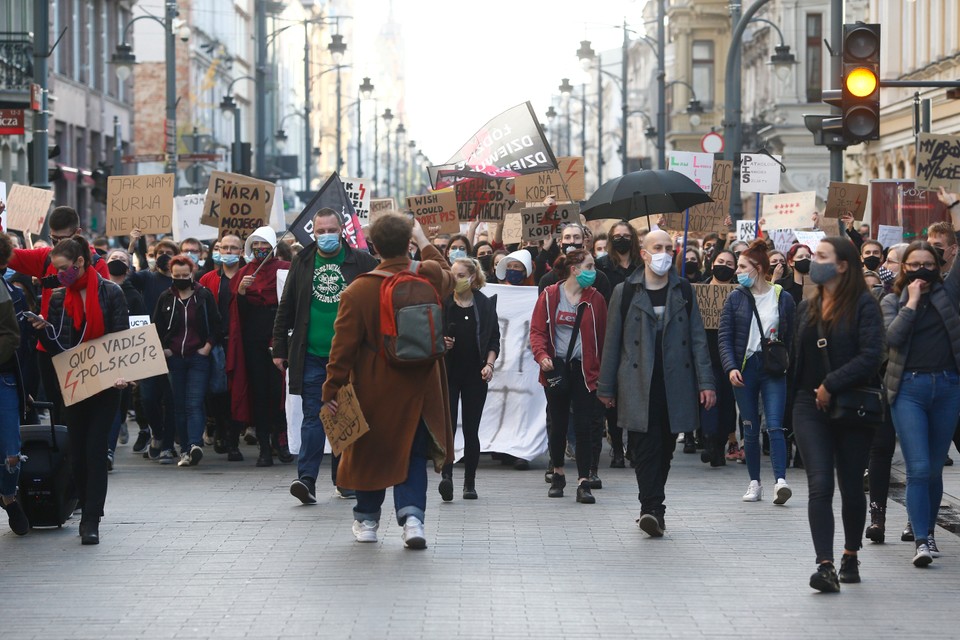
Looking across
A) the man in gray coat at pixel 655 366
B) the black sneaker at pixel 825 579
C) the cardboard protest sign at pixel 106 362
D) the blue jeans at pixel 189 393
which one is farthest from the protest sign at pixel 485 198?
the black sneaker at pixel 825 579

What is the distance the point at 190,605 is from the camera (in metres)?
8.07

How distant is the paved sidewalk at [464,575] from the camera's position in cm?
761

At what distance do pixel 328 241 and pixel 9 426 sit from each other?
8.06 ft

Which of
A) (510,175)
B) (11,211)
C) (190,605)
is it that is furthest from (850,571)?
(11,211)

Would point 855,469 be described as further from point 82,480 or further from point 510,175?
point 510,175

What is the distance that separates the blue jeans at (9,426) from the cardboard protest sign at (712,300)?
6.44m

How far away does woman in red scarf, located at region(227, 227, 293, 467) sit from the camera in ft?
46.9

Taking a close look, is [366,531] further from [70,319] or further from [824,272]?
[824,272]

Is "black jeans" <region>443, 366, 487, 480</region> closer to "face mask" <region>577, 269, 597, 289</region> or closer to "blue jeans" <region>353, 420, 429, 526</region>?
"face mask" <region>577, 269, 597, 289</region>

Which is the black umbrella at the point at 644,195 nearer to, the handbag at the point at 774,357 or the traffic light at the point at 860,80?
the traffic light at the point at 860,80

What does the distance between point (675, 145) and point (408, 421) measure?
66922 millimetres

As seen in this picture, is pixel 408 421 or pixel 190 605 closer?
pixel 190 605

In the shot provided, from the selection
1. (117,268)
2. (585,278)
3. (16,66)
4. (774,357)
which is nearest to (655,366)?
(774,357)

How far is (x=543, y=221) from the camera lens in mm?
17719
